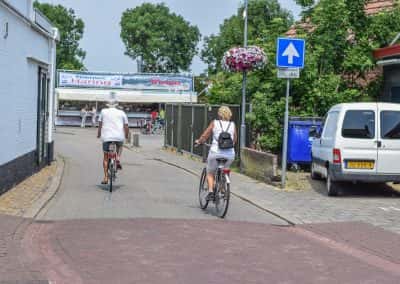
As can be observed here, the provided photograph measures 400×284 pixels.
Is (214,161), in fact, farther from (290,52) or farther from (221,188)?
(290,52)

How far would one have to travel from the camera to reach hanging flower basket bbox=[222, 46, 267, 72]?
59.6 ft

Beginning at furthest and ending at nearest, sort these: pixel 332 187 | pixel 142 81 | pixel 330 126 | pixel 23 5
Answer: pixel 142 81
pixel 330 126
pixel 23 5
pixel 332 187

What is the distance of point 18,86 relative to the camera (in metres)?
13.6

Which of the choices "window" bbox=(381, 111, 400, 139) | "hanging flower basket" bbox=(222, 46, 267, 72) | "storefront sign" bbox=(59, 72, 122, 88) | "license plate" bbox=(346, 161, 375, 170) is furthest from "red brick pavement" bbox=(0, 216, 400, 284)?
"storefront sign" bbox=(59, 72, 122, 88)

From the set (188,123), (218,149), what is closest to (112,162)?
(218,149)

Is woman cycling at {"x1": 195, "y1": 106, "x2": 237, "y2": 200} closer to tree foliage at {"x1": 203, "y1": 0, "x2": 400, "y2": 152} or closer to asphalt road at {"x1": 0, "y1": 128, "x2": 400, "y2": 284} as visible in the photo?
asphalt road at {"x1": 0, "y1": 128, "x2": 400, "y2": 284}

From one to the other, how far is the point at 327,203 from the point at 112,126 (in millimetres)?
4238

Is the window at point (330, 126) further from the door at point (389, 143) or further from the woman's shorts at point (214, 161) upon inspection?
the woman's shorts at point (214, 161)

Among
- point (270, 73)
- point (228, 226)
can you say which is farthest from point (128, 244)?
point (270, 73)

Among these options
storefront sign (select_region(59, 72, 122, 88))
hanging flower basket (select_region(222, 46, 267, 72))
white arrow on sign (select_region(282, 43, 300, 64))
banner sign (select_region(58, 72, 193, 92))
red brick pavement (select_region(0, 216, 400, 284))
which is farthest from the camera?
banner sign (select_region(58, 72, 193, 92))

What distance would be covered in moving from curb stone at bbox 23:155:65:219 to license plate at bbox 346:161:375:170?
5.44 m

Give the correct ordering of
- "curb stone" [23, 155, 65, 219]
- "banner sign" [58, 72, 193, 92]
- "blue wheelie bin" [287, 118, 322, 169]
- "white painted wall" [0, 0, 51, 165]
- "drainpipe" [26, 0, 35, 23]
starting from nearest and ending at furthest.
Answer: "curb stone" [23, 155, 65, 219] → "white painted wall" [0, 0, 51, 165] → "drainpipe" [26, 0, 35, 23] → "blue wheelie bin" [287, 118, 322, 169] → "banner sign" [58, 72, 193, 92]

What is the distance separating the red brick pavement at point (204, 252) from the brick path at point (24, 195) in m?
1.13

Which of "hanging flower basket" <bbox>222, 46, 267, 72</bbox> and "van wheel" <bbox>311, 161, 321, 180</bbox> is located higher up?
"hanging flower basket" <bbox>222, 46, 267, 72</bbox>
